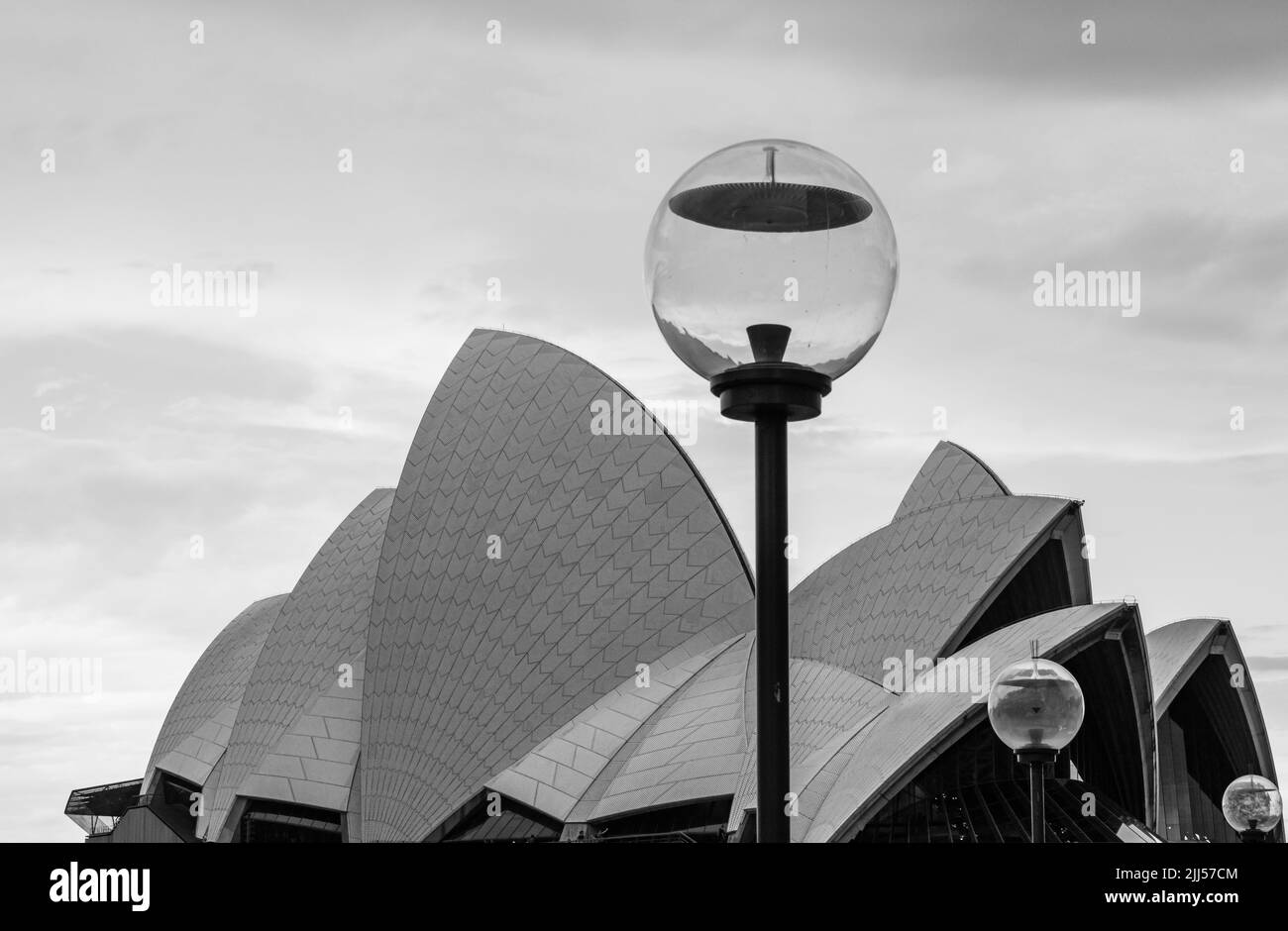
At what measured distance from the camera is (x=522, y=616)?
39594 millimetres

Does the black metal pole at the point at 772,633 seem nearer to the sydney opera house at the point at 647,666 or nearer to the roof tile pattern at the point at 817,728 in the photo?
the sydney opera house at the point at 647,666

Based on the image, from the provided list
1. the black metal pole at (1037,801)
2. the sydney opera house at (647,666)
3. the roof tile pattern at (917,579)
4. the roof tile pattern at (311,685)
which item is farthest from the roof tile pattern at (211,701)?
the black metal pole at (1037,801)

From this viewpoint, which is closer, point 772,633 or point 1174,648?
point 772,633

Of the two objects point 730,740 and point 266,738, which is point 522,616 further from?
point 266,738

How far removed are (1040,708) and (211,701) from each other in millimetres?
55367

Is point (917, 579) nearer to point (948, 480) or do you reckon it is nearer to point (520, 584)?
point (948, 480)

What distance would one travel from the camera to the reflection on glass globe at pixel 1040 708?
1095 centimetres

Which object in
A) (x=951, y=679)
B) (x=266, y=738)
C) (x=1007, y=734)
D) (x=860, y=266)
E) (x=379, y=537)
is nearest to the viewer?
(x=860, y=266)

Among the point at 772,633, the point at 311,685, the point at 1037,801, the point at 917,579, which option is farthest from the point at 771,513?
the point at 311,685

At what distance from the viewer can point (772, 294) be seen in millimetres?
4977

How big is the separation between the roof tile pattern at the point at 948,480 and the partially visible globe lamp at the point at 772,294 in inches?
1500

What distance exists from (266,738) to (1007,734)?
3841cm

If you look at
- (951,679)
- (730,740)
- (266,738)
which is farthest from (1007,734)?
(266,738)
